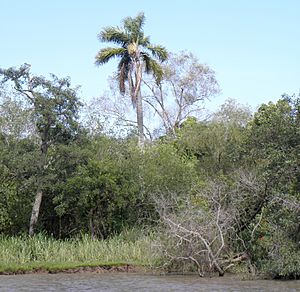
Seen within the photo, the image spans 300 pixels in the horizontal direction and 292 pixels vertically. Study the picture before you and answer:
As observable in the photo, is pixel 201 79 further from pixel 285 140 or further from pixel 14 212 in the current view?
pixel 285 140

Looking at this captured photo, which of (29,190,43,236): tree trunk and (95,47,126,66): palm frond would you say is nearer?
(29,190,43,236): tree trunk

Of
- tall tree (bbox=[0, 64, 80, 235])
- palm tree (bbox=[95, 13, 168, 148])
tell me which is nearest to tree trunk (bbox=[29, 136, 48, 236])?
tall tree (bbox=[0, 64, 80, 235])

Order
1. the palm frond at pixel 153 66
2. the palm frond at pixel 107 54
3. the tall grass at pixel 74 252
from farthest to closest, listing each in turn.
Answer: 1. the palm frond at pixel 153 66
2. the palm frond at pixel 107 54
3. the tall grass at pixel 74 252

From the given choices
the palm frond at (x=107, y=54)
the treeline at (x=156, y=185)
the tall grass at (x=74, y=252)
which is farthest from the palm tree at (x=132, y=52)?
the tall grass at (x=74, y=252)

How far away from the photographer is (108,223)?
25812 mm

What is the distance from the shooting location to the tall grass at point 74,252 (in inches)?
857

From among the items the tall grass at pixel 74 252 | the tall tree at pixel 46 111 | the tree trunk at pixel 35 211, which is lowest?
the tall grass at pixel 74 252

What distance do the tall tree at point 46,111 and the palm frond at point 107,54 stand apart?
9.32 metres

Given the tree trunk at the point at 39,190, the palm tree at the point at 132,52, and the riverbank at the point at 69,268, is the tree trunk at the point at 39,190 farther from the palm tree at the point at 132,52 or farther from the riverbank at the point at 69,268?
the palm tree at the point at 132,52

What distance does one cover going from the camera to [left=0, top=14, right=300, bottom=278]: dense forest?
1922cm

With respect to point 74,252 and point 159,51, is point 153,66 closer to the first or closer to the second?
point 159,51

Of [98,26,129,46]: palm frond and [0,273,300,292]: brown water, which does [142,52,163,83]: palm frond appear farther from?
[0,273,300,292]: brown water

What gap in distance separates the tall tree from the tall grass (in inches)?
84.2

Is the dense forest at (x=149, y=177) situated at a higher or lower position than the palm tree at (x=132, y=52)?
lower
